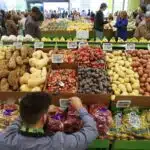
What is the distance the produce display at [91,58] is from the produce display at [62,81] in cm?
25

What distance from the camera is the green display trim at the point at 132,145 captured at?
9.23 feet

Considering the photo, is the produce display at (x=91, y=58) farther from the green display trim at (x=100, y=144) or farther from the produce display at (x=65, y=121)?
the green display trim at (x=100, y=144)

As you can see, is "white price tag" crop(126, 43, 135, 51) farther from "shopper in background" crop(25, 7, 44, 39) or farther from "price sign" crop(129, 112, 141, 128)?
"shopper in background" crop(25, 7, 44, 39)

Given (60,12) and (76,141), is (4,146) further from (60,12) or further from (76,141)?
(60,12)

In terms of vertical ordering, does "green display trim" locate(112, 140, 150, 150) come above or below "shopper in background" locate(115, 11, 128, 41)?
below

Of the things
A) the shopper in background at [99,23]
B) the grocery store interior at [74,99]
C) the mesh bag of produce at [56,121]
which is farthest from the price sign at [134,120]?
the shopper in background at [99,23]

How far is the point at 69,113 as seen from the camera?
2803mm

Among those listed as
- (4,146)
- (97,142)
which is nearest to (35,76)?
(97,142)

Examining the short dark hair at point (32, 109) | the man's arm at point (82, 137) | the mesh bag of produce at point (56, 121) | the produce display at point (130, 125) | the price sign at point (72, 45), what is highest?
the price sign at point (72, 45)

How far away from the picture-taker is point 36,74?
346 cm

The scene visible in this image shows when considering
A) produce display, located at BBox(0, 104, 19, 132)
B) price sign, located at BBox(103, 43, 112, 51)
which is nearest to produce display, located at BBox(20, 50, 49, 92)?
produce display, located at BBox(0, 104, 19, 132)

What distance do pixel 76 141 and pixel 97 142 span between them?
30.5 inches

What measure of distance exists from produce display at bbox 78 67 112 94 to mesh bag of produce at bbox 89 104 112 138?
238mm

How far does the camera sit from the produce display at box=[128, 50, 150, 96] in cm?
337
